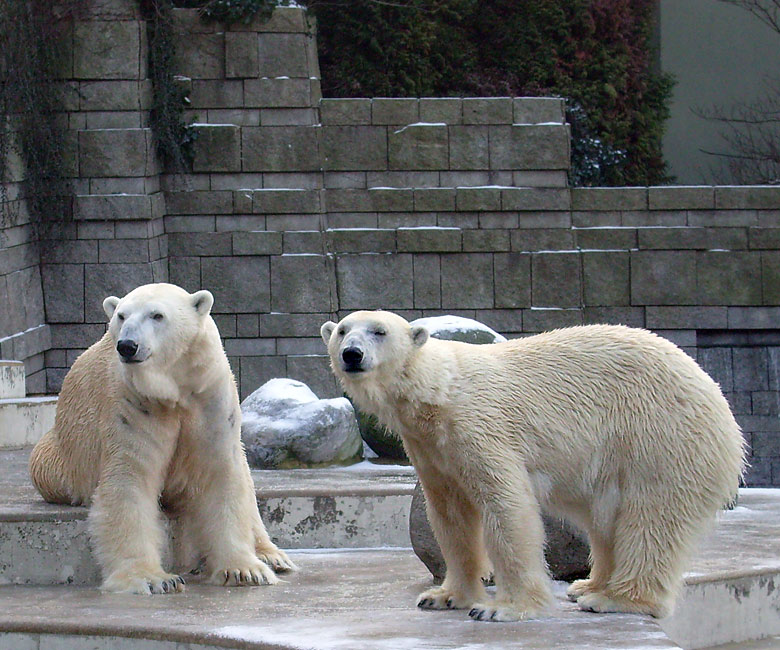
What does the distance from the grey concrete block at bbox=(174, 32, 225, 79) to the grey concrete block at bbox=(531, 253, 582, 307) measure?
2882 millimetres

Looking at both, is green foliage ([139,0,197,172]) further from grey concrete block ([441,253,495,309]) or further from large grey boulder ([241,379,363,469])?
large grey boulder ([241,379,363,469])

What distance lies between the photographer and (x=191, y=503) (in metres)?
4.45

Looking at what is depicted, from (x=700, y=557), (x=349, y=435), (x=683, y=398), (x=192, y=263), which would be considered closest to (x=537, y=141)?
(x=192, y=263)

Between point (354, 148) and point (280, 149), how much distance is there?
575mm

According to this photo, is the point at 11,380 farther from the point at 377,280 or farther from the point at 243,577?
the point at 243,577

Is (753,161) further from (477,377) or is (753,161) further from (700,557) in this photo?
(477,377)

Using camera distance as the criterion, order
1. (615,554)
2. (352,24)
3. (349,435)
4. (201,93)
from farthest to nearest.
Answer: (352,24), (201,93), (349,435), (615,554)

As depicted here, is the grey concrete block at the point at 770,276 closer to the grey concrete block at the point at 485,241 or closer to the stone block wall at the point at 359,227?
the stone block wall at the point at 359,227

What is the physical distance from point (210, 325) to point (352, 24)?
7119 mm

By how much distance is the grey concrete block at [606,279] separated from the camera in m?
9.96

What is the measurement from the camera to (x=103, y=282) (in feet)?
31.2

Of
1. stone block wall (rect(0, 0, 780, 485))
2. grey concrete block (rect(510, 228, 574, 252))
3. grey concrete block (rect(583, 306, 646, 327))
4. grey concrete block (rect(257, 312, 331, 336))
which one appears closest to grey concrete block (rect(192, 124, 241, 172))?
stone block wall (rect(0, 0, 780, 485))

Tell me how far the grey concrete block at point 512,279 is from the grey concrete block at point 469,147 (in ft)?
2.44

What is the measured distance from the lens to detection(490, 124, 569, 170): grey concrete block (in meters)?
9.87
